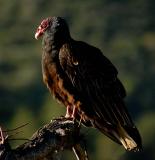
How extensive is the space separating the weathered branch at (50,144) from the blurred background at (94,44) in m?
28.3

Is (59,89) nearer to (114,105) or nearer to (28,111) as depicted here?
(114,105)

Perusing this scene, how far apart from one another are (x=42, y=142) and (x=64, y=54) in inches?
89.7

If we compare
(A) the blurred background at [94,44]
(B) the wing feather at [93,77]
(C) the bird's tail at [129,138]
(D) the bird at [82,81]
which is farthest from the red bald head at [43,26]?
(A) the blurred background at [94,44]

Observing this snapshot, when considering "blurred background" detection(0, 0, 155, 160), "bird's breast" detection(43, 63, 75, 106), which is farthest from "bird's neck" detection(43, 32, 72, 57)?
"blurred background" detection(0, 0, 155, 160)

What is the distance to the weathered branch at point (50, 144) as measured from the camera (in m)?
8.48

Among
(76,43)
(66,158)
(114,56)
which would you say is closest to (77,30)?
(114,56)

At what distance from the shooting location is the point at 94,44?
7150cm

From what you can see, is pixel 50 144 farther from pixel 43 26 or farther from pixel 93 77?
pixel 43 26

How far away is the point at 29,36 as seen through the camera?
82.7 metres

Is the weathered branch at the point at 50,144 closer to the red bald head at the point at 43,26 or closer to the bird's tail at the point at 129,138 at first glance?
the bird's tail at the point at 129,138

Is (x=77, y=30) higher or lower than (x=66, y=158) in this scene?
higher

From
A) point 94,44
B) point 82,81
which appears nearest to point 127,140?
point 82,81

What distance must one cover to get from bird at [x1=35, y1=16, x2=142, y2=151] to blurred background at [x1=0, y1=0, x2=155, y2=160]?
26.7 m

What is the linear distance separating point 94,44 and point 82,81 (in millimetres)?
60583
